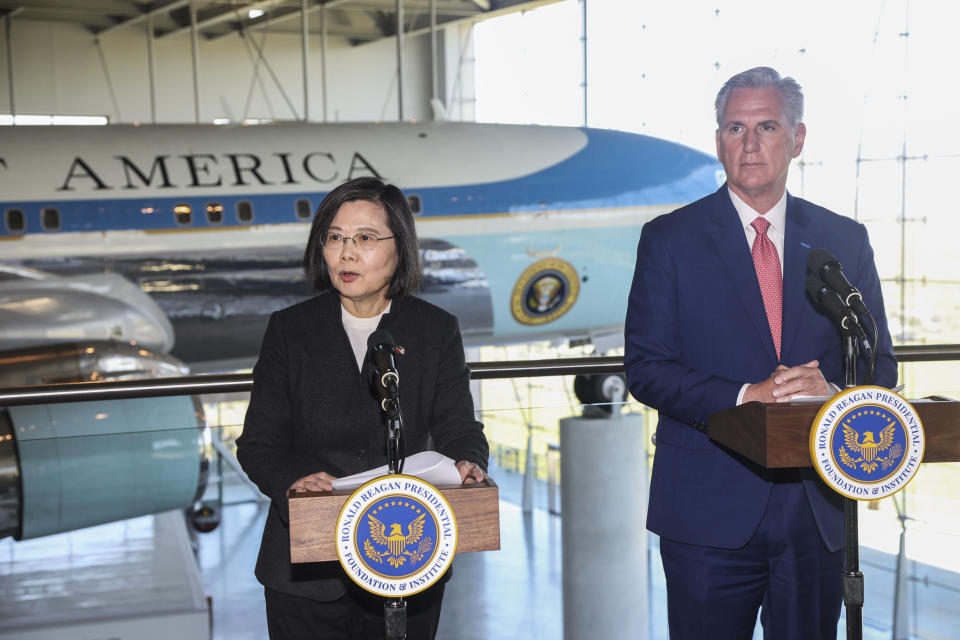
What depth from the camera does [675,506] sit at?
216 cm

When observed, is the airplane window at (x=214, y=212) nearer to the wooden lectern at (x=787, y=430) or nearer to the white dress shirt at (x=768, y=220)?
the white dress shirt at (x=768, y=220)

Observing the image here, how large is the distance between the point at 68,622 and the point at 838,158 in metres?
12.8

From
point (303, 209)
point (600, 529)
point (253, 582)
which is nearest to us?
point (253, 582)

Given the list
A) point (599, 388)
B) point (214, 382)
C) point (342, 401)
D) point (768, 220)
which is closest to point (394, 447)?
point (342, 401)

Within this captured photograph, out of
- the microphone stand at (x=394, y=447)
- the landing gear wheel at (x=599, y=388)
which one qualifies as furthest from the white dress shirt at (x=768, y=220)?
the landing gear wheel at (x=599, y=388)

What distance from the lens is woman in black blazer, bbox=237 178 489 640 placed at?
1999mm

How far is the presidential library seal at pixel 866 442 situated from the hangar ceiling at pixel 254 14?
16653mm

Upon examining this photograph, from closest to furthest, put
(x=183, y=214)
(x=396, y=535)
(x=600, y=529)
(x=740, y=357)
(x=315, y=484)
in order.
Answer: (x=396, y=535) < (x=315, y=484) < (x=740, y=357) < (x=600, y=529) < (x=183, y=214)

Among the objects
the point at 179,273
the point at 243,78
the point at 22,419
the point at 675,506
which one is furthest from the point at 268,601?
the point at 243,78

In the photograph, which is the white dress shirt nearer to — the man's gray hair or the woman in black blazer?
the man's gray hair

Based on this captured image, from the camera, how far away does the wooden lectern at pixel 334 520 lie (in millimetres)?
1631

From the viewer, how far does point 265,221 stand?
857cm

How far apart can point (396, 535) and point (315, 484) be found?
0.72ft

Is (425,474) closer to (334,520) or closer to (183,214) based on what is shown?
(334,520)
